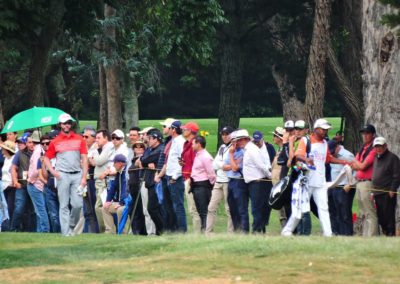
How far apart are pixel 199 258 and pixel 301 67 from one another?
22.8 metres

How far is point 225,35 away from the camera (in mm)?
35406

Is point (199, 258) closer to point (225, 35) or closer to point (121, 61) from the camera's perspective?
point (121, 61)

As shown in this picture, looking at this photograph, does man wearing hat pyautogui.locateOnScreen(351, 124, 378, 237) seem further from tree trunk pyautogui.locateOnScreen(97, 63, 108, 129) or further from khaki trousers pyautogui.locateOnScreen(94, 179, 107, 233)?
tree trunk pyautogui.locateOnScreen(97, 63, 108, 129)

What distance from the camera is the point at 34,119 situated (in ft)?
57.7

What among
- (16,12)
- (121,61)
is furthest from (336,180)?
(121,61)

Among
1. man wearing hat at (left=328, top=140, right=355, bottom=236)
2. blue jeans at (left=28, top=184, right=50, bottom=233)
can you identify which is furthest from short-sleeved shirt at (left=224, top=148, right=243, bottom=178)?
blue jeans at (left=28, top=184, right=50, bottom=233)

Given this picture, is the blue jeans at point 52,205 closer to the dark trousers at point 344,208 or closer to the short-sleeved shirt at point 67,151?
the short-sleeved shirt at point 67,151

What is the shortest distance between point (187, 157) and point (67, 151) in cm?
243

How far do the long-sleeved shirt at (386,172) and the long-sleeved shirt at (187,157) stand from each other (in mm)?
3522

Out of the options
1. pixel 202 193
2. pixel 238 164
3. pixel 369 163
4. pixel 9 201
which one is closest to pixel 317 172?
pixel 369 163

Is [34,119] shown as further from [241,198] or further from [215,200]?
[241,198]

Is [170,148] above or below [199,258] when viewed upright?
above

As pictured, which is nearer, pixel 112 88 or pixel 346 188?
pixel 346 188

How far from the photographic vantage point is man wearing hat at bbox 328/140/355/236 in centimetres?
1662
